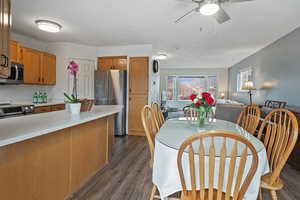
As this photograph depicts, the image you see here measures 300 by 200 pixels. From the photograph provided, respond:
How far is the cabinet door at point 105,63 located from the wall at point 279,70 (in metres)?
4.09

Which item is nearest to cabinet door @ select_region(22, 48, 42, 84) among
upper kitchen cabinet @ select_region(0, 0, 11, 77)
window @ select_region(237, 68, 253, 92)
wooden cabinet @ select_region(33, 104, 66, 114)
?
wooden cabinet @ select_region(33, 104, 66, 114)

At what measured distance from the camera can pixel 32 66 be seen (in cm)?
345

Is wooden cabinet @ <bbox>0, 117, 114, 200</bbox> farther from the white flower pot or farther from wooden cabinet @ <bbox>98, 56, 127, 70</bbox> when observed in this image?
wooden cabinet @ <bbox>98, 56, 127, 70</bbox>

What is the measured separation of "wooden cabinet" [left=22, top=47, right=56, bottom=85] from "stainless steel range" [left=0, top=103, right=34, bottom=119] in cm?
77

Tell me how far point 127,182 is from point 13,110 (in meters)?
2.24

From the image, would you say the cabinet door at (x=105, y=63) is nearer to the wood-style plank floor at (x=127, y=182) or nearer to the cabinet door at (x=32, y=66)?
the cabinet door at (x=32, y=66)

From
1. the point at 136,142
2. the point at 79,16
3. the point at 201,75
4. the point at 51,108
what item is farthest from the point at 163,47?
the point at 201,75

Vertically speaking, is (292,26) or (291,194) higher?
(292,26)

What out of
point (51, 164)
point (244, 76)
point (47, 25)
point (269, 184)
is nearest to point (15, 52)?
point (47, 25)

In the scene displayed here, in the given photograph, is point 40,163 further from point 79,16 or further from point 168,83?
point 168,83

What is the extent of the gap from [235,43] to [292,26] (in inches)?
48.2

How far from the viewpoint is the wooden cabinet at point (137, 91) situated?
14.1 ft

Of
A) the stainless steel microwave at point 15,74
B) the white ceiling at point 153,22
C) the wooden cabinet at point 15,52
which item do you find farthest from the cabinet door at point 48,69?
the stainless steel microwave at point 15,74

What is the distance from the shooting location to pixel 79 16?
2.73 m
